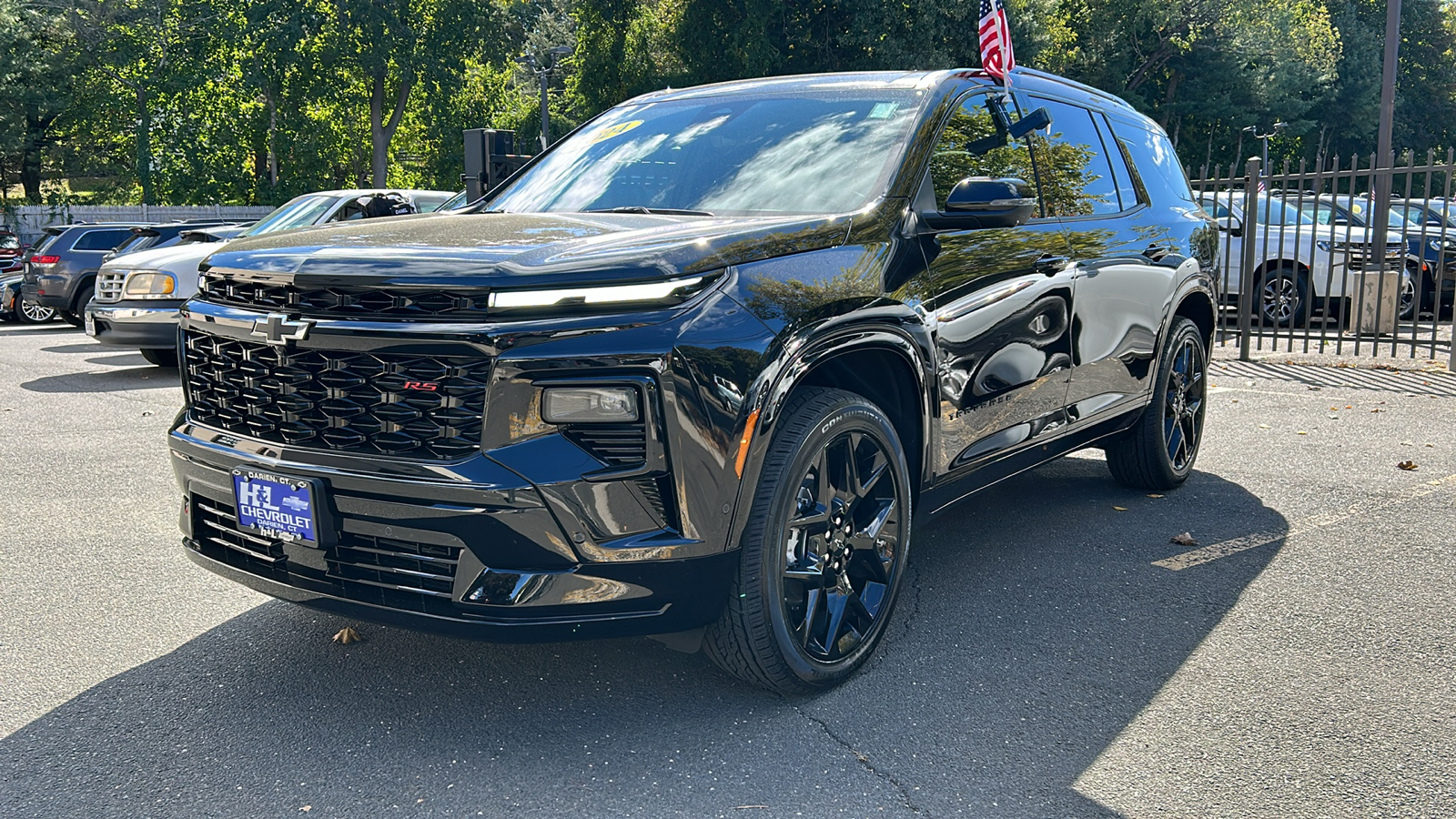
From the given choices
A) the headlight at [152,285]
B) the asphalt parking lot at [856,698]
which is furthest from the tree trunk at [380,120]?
the asphalt parking lot at [856,698]

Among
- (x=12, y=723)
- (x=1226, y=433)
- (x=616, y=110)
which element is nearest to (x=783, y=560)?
(x=12, y=723)

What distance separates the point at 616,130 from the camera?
15.5ft

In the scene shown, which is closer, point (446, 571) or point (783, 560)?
point (446, 571)

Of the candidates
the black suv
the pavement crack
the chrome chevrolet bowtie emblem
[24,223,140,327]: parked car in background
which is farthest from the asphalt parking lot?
[24,223,140,327]: parked car in background

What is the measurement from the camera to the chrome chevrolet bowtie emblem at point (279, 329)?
301 cm

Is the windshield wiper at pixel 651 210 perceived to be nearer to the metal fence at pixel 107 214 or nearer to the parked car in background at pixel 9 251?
the parked car in background at pixel 9 251

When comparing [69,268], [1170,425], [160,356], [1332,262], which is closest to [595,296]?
[1170,425]

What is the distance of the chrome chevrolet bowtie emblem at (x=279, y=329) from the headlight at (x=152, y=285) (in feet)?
27.6

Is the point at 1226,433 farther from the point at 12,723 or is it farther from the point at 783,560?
the point at 12,723

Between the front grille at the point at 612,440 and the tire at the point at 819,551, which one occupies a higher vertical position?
the front grille at the point at 612,440

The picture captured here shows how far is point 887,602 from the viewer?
3.71 meters

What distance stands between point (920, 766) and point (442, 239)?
6.01 feet

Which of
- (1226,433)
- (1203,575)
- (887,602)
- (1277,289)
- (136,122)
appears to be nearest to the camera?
(887,602)

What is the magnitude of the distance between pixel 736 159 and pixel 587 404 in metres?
1.61
